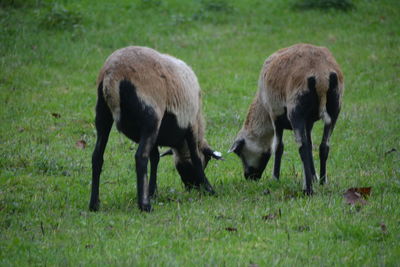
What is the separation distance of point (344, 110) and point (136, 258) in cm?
845

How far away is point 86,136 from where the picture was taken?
10.7m

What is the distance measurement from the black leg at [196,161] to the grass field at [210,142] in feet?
0.84

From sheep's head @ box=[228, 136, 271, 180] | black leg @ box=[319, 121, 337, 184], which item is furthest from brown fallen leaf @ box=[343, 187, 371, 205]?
sheep's head @ box=[228, 136, 271, 180]

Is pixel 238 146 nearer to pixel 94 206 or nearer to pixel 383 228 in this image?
pixel 94 206

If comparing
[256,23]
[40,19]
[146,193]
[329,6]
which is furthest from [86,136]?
[329,6]

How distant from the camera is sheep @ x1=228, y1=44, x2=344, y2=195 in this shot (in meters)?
7.40

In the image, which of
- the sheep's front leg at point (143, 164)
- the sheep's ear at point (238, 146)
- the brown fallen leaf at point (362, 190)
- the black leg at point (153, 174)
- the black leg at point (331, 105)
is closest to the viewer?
the sheep's front leg at point (143, 164)

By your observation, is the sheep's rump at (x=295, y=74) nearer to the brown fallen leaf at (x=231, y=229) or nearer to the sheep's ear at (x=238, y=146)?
the sheep's ear at (x=238, y=146)

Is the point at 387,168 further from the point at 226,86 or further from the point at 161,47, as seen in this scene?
the point at 161,47

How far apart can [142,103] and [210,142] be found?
4110 millimetres

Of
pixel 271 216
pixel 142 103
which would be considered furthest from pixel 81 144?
pixel 271 216

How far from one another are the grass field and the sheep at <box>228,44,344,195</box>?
55cm

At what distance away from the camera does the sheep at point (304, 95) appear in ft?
24.3

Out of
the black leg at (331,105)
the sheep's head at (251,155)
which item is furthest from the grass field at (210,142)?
the black leg at (331,105)
